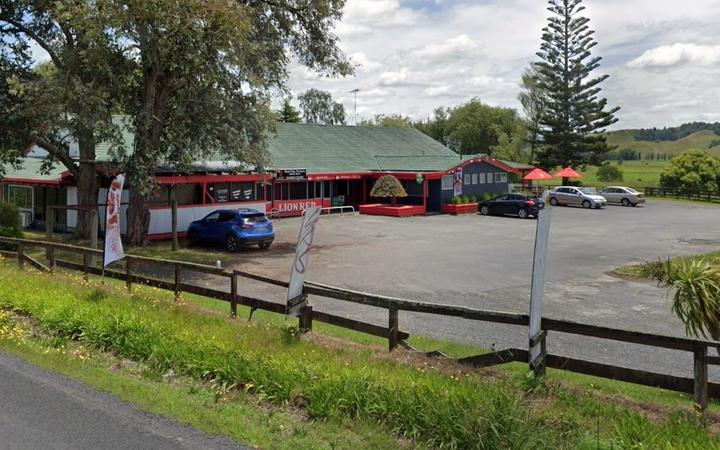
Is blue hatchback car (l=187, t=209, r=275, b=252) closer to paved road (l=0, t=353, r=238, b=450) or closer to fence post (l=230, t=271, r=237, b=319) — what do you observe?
fence post (l=230, t=271, r=237, b=319)

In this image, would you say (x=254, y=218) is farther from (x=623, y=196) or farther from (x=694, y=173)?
(x=694, y=173)

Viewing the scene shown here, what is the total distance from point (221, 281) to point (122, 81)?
8.98 metres

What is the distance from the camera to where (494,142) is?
281ft

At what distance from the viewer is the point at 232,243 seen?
2381cm

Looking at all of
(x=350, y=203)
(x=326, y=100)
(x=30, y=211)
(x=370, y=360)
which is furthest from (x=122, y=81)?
(x=326, y=100)

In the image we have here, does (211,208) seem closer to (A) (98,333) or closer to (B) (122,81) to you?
(B) (122,81)

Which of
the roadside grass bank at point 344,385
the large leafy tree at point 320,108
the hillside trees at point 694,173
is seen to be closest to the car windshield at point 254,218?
the roadside grass bank at point 344,385

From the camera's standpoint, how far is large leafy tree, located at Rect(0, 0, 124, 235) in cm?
1953

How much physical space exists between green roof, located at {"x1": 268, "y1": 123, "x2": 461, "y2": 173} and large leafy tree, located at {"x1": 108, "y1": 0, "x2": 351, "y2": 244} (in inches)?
511

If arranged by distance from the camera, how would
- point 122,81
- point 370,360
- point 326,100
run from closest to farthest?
point 370,360 < point 122,81 < point 326,100

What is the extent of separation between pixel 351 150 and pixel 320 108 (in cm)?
5393

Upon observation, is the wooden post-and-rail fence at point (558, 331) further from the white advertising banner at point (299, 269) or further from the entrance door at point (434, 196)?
the entrance door at point (434, 196)

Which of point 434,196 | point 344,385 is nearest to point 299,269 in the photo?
point 344,385

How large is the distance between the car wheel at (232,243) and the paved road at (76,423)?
52.5 feet
